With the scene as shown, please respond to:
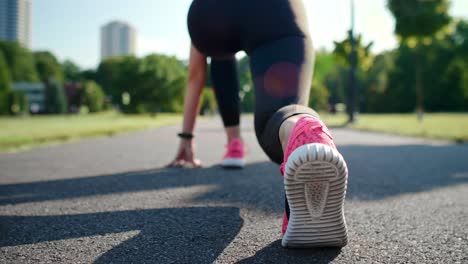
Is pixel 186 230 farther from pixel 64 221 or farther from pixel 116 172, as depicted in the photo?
pixel 116 172

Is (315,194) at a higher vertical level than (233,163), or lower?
higher

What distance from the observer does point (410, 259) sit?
3.59 feet

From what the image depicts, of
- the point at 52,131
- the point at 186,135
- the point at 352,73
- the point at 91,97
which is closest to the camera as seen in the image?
the point at 186,135

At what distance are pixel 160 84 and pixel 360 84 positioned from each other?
104 ft

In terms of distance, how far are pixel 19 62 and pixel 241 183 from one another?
72.6m

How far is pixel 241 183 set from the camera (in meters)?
2.36

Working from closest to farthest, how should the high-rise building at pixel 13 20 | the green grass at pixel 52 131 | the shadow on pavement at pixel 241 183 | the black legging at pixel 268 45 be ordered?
the black legging at pixel 268 45 → the shadow on pavement at pixel 241 183 → the green grass at pixel 52 131 → the high-rise building at pixel 13 20

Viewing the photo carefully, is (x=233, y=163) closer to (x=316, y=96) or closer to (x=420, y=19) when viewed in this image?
(x=420, y=19)

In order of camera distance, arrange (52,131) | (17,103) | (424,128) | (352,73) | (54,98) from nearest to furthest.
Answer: (52,131)
(424,128)
(352,73)
(17,103)
(54,98)

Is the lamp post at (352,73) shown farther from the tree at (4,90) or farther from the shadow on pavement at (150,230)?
the tree at (4,90)

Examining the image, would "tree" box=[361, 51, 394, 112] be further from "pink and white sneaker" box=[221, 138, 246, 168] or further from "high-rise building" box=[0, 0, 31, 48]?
"high-rise building" box=[0, 0, 31, 48]

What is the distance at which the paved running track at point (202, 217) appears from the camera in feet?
3.69

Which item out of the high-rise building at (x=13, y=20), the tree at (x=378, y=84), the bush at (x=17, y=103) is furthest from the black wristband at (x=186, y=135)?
the high-rise building at (x=13, y=20)

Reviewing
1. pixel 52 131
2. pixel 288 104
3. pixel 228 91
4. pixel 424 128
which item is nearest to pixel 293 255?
pixel 288 104
